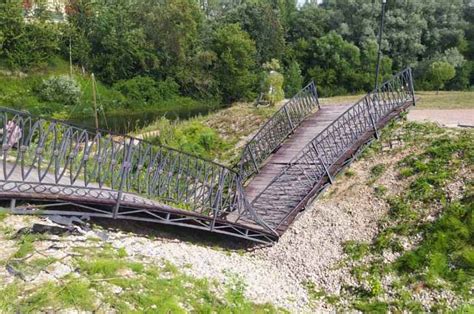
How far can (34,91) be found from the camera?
2908 cm

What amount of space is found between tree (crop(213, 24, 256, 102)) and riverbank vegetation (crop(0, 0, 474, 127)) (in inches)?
3.2

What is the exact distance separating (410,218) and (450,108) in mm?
7797

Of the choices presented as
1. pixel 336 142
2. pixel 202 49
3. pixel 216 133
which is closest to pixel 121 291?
pixel 336 142

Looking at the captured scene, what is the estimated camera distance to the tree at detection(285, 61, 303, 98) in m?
30.6

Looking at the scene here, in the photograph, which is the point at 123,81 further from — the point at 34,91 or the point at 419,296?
the point at 419,296

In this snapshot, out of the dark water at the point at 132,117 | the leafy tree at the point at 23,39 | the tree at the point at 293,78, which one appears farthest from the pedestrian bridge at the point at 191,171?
the leafy tree at the point at 23,39

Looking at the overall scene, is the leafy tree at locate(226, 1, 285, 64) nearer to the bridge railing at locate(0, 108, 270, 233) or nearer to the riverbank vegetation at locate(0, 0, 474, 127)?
the riverbank vegetation at locate(0, 0, 474, 127)

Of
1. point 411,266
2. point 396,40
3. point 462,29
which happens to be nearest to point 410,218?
point 411,266

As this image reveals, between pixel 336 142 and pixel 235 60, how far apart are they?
24.4 metres

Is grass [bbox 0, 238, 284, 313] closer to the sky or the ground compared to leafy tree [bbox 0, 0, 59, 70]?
closer to the ground

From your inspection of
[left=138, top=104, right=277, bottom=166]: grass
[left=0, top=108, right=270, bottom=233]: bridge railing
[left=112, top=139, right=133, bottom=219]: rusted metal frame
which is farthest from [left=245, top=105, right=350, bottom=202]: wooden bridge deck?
[left=112, top=139, right=133, bottom=219]: rusted metal frame

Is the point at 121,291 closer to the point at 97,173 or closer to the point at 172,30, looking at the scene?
the point at 97,173

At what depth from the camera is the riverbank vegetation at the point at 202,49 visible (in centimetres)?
2892

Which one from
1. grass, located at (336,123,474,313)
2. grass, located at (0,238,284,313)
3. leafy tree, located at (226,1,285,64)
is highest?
leafy tree, located at (226,1,285,64)
